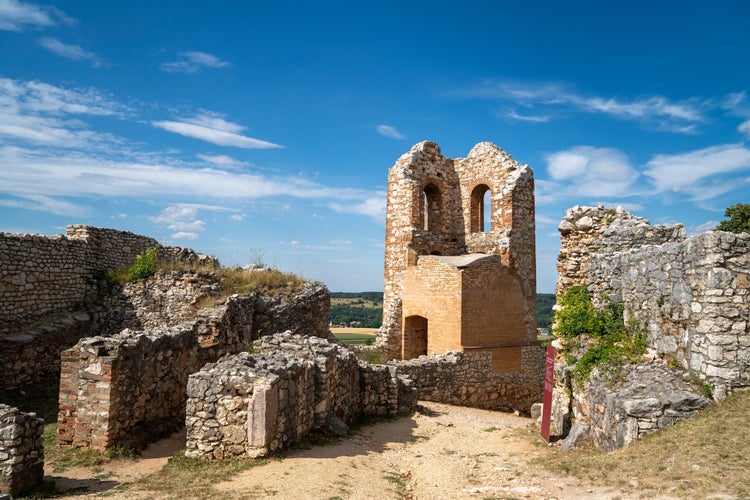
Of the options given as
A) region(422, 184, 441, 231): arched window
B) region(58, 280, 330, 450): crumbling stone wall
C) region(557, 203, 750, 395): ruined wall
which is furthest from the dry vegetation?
region(422, 184, 441, 231): arched window

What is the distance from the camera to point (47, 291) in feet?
48.0

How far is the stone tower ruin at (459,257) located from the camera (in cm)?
1605

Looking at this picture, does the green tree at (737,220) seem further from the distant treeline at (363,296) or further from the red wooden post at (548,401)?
the distant treeline at (363,296)

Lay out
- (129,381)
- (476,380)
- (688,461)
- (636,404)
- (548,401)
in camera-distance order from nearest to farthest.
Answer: (688,461) < (636,404) < (129,381) < (548,401) < (476,380)

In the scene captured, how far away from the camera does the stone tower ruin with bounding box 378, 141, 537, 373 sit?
632 inches

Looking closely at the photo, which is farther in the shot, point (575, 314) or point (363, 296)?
point (363, 296)

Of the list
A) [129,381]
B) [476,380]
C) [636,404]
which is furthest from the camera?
[476,380]

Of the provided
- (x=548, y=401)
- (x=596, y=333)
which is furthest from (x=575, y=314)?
(x=548, y=401)

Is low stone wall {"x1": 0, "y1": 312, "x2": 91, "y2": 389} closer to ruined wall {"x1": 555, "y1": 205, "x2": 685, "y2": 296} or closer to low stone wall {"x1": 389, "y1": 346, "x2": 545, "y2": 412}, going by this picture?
low stone wall {"x1": 389, "y1": 346, "x2": 545, "y2": 412}

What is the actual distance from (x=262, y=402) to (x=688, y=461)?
200 inches

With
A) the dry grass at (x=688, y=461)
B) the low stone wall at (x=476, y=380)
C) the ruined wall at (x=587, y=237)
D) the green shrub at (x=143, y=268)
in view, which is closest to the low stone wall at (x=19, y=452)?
the dry grass at (x=688, y=461)

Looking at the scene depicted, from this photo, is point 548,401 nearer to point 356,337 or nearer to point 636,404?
point 636,404

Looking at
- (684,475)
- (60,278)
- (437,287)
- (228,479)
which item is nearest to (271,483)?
(228,479)

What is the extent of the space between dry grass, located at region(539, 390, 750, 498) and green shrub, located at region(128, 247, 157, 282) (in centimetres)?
1385
